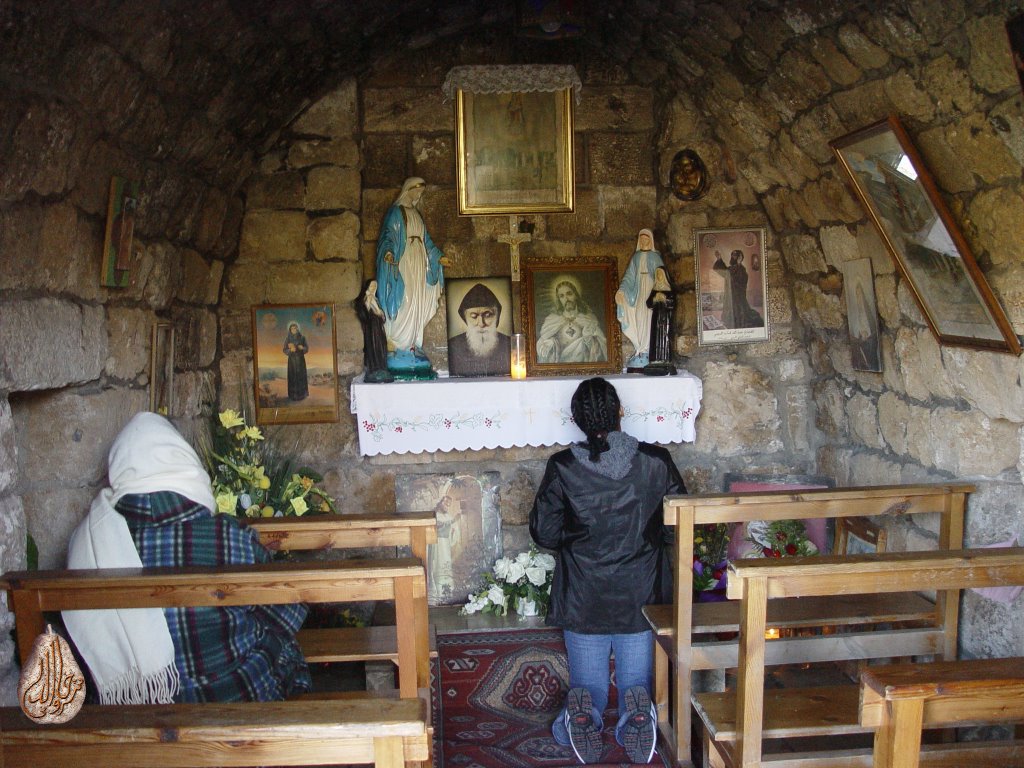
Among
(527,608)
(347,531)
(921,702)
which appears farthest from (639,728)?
(921,702)

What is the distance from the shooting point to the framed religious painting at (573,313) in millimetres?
4910

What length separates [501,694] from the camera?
161 inches

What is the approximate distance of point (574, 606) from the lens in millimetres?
3652

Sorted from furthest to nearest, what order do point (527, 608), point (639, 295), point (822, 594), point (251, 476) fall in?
point (639, 295) → point (527, 608) → point (251, 476) → point (822, 594)

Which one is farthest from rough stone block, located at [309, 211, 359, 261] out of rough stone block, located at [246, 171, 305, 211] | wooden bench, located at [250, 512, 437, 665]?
wooden bench, located at [250, 512, 437, 665]

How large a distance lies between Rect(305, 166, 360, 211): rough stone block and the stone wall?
171 cm

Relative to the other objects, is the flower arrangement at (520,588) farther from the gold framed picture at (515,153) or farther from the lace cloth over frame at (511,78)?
the lace cloth over frame at (511,78)

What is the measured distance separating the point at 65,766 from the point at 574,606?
207 cm

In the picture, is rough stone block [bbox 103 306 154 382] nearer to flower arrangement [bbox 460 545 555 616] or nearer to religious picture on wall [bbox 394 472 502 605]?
religious picture on wall [bbox 394 472 502 605]

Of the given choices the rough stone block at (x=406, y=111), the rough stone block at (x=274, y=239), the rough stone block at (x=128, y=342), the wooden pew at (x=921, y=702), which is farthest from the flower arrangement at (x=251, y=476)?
the wooden pew at (x=921, y=702)

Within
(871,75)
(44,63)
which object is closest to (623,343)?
(871,75)

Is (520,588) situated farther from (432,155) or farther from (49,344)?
(49,344)

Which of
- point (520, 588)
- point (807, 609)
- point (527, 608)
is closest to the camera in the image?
point (807, 609)

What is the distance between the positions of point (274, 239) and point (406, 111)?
99 cm
